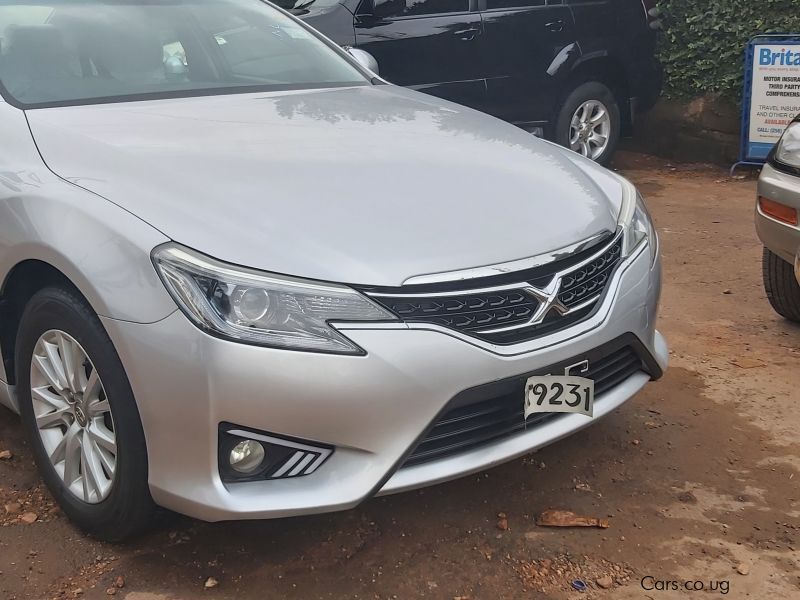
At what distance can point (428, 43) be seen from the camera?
250 inches

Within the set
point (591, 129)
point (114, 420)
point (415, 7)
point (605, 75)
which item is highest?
point (415, 7)

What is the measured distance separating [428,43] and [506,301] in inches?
181

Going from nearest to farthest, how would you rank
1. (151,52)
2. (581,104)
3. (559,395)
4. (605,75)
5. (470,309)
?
(470,309) → (559,395) → (151,52) → (581,104) → (605,75)

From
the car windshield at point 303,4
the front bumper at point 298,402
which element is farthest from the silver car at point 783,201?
the car windshield at point 303,4

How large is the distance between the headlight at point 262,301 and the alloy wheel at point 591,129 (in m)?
5.54

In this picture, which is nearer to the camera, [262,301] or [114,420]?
[262,301]

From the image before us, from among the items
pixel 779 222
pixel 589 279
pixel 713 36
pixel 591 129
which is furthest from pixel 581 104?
pixel 589 279

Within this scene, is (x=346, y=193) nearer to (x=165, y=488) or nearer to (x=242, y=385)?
(x=242, y=385)

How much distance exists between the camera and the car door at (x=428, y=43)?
242 inches

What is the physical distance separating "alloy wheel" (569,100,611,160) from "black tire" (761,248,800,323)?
3512 mm

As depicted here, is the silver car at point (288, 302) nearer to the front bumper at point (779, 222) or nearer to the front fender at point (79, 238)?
the front fender at point (79, 238)

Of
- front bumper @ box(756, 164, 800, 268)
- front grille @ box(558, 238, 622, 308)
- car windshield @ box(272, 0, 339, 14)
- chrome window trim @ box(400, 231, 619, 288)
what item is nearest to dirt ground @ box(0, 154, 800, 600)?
front bumper @ box(756, 164, 800, 268)

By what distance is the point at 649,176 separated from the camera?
24.7 feet

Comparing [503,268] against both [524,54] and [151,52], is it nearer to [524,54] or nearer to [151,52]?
[151,52]
